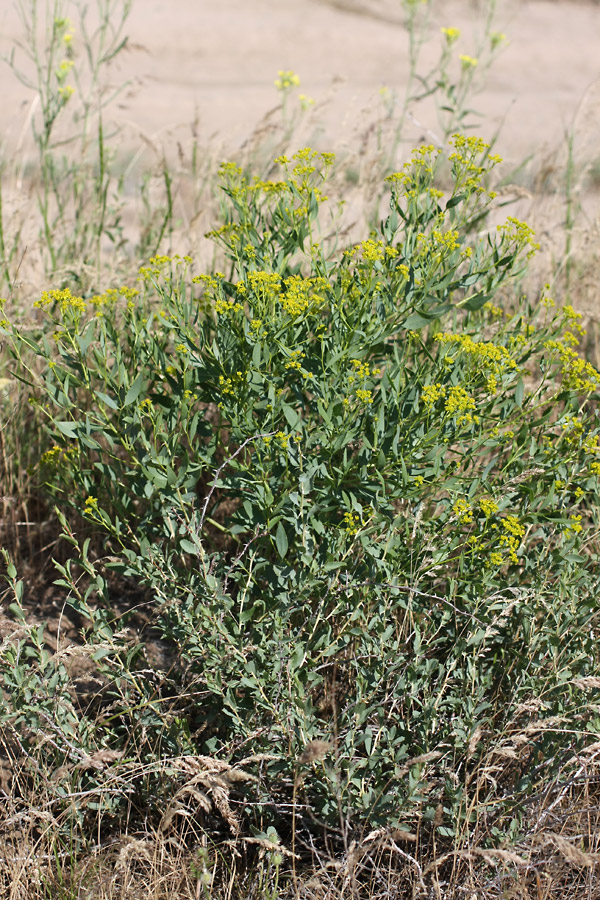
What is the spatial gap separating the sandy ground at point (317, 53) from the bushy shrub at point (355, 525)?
42.4 ft

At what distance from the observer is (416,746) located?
1999mm

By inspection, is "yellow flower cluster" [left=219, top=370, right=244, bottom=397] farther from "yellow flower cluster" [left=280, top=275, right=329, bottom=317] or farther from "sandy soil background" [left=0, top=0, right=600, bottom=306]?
"sandy soil background" [left=0, top=0, right=600, bottom=306]

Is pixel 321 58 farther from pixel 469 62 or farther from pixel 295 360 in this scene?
pixel 295 360

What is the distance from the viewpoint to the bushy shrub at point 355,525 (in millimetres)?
1956

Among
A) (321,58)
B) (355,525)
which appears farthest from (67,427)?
(321,58)

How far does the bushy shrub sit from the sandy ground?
12932 millimetres

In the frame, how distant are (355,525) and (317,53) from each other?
20454mm

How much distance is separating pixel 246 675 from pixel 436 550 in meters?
0.59

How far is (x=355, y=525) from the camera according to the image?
213 cm

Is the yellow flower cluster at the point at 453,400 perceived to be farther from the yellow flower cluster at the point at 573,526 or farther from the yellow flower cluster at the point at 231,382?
the yellow flower cluster at the point at 231,382

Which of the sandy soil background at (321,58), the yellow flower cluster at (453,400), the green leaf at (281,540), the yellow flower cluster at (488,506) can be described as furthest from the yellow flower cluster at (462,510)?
the sandy soil background at (321,58)

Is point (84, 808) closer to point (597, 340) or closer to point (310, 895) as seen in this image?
point (310, 895)

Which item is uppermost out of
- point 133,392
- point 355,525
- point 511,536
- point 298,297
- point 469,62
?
point 469,62

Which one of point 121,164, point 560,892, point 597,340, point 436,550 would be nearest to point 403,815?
point 560,892
